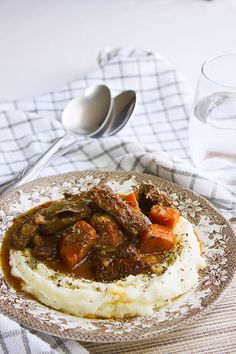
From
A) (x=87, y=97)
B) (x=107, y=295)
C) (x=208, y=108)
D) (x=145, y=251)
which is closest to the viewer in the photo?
(x=107, y=295)

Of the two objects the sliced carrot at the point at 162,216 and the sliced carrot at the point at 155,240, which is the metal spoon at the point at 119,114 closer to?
the sliced carrot at the point at 162,216

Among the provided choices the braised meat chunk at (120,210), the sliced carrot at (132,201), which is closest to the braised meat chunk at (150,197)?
the sliced carrot at (132,201)

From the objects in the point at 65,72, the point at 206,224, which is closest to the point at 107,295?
the point at 206,224

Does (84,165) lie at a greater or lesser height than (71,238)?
lesser

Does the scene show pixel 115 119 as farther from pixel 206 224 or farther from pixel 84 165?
pixel 206 224

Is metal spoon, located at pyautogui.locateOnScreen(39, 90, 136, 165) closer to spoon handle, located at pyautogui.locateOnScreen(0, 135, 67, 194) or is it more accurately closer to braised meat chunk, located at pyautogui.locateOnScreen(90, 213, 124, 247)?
spoon handle, located at pyautogui.locateOnScreen(0, 135, 67, 194)

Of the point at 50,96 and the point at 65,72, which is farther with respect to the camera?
the point at 65,72
